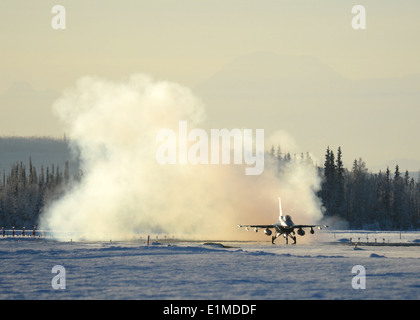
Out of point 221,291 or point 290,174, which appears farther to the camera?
point 290,174

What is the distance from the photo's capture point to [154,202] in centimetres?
11894

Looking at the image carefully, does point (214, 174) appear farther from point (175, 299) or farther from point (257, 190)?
point (175, 299)

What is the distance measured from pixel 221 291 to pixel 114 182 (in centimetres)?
8489

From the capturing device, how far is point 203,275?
138 feet

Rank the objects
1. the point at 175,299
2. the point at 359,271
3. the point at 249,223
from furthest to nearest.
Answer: the point at 249,223 < the point at 359,271 < the point at 175,299

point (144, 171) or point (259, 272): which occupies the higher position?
point (144, 171)

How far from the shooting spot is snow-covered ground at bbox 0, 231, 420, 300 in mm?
33969

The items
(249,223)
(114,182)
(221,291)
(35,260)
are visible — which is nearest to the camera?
(221,291)

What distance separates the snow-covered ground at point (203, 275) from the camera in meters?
34.0

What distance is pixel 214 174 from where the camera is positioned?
113250 mm
